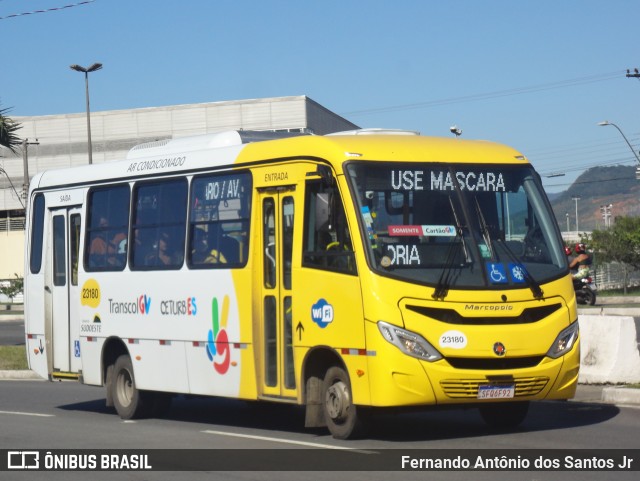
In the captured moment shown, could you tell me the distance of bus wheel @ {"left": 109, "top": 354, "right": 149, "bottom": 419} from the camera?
50.5 ft

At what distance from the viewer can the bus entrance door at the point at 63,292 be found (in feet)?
54.8

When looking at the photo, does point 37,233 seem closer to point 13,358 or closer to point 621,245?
point 13,358

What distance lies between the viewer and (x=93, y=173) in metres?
16.6

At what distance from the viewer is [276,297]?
12844 mm

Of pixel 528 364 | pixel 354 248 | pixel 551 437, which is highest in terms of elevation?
pixel 354 248

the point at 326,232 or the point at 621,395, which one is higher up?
the point at 326,232

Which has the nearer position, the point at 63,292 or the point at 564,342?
the point at 564,342

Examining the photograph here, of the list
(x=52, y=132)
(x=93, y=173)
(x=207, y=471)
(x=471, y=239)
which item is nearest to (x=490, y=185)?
(x=471, y=239)

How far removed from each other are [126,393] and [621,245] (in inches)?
1978

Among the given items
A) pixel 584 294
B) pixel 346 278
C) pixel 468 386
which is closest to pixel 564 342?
pixel 468 386

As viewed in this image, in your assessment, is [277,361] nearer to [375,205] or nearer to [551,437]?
[375,205]

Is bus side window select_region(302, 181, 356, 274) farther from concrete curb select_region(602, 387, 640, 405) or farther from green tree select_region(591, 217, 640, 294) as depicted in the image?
green tree select_region(591, 217, 640, 294)

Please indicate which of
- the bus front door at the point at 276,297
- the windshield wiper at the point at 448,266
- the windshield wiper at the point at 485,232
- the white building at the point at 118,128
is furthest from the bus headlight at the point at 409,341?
the white building at the point at 118,128

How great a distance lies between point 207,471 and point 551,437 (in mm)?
3498
